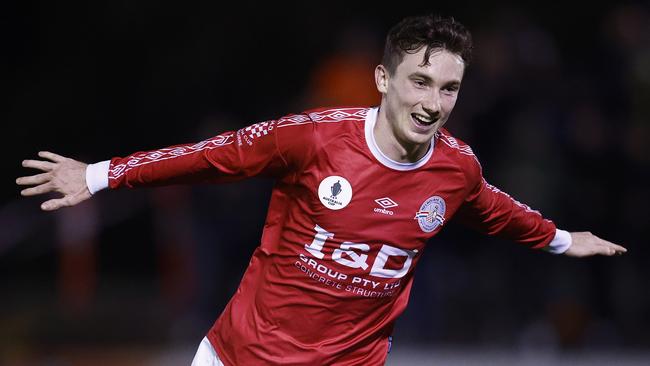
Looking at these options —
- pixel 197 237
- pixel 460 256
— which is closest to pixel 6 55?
pixel 197 237

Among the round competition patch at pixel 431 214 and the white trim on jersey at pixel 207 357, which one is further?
the white trim on jersey at pixel 207 357

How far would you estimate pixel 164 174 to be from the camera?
423cm

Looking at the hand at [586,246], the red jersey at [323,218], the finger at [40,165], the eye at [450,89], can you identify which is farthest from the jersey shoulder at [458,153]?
the finger at [40,165]

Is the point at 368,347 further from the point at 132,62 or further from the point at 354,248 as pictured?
the point at 132,62

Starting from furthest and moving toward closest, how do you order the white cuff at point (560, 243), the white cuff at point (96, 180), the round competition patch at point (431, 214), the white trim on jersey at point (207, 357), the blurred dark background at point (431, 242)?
the blurred dark background at point (431, 242)
the white cuff at point (560, 243)
the white trim on jersey at point (207, 357)
the round competition patch at point (431, 214)
the white cuff at point (96, 180)

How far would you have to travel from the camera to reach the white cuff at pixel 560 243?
4867 millimetres

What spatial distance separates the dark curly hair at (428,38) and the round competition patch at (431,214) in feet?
1.73

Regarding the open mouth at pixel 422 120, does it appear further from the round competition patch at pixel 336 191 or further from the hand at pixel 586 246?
the hand at pixel 586 246

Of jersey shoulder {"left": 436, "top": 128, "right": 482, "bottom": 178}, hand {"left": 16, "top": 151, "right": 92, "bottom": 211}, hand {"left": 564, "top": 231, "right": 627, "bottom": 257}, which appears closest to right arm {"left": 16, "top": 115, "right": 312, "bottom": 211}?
hand {"left": 16, "top": 151, "right": 92, "bottom": 211}

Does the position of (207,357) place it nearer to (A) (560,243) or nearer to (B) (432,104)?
(B) (432,104)

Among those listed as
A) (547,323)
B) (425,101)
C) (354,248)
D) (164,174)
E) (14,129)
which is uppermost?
(425,101)

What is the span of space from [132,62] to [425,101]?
6203mm

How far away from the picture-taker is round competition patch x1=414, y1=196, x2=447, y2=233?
4.37m

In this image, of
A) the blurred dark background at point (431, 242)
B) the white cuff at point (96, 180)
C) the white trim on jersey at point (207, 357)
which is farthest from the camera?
the blurred dark background at point (431, 242)
